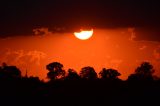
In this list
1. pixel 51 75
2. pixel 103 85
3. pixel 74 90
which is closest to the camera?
pixel 74 90

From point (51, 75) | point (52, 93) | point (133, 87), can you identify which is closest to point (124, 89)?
point (133, 87)

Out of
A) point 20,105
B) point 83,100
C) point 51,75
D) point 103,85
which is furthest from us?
point 51,75

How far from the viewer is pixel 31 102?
3157 inches

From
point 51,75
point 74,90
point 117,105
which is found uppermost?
point 51,75

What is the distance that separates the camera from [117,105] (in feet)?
262

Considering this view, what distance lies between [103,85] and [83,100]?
1518 centimetres

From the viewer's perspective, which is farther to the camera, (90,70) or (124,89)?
(90,70)

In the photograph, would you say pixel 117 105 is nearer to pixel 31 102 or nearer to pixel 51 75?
pixel 31 102

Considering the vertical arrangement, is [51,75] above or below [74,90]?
above

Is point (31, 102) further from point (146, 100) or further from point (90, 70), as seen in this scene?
point (90, 70)

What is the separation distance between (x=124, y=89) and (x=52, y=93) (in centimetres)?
1452

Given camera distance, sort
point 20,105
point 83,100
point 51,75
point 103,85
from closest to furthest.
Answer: point 20,105 < point 83,100 < point 103,85 < point 51,75

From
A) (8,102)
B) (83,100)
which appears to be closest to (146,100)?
(83,100)

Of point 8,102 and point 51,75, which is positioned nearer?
point 8,102
